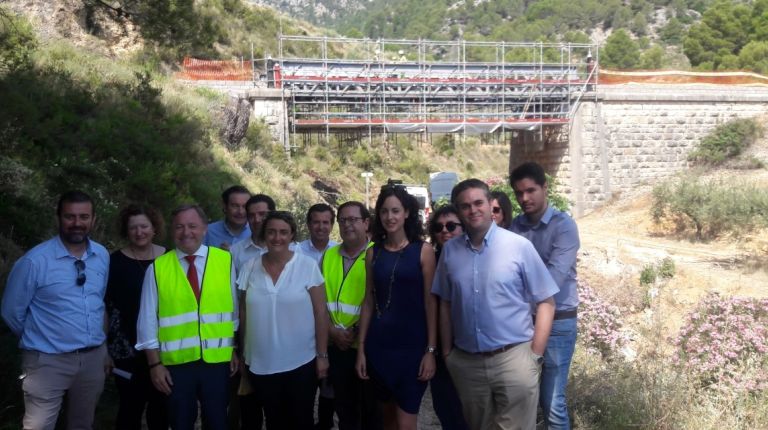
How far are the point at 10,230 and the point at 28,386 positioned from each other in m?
3.21

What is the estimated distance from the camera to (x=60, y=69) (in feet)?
38.6

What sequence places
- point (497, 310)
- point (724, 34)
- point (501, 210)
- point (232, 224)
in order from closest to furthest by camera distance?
1. point (497, 310)
2. point (501, 210)
3. point (232, 224)
4. point (724, 34)

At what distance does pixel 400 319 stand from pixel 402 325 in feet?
0.11

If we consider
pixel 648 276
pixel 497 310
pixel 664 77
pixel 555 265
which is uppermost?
pixel 664 77

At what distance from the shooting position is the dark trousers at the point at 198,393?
12.3 ft

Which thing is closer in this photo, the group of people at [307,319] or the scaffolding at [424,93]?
the group of people at [307,319]

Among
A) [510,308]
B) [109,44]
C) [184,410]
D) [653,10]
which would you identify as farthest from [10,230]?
[653,10]

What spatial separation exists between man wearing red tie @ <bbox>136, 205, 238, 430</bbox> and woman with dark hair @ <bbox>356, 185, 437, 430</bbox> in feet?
2.53

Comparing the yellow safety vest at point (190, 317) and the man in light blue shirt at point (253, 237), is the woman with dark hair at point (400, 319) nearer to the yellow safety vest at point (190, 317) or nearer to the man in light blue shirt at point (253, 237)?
the yellow safety vest at point (190, 317)

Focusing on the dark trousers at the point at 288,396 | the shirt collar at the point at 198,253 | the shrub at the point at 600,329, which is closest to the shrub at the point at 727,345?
the shrub at the point at 600,329

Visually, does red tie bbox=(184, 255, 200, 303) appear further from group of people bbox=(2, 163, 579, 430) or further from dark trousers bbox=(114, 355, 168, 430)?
dark trousers bbox=(114, 355, 168, 430)

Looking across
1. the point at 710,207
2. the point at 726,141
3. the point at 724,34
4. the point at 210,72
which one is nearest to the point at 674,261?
the point at 710,207

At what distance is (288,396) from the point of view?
3.93 m

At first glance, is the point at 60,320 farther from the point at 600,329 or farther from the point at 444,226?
the point at 600,329
